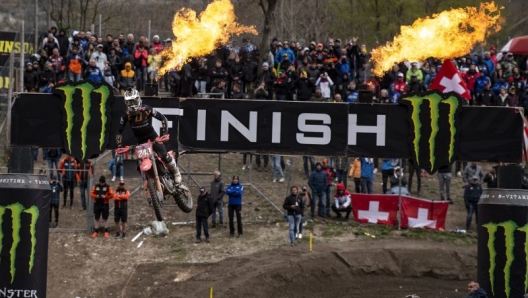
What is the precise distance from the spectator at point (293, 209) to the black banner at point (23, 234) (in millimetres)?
8236

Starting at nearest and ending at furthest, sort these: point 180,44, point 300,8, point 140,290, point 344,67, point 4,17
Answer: point 180,44, point 140,290, point 344,67, point 4,17, point 300,8

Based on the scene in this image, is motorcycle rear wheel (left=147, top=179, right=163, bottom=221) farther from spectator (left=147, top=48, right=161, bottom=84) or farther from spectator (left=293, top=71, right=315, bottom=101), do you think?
spectator (left=147, top=48, right=161, bottom=84)

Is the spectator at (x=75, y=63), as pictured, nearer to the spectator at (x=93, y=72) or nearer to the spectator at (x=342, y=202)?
the spectator at (x=93, y=72)

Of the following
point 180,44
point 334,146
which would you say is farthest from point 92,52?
point 334,146

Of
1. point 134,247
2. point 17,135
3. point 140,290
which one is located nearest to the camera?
point 17,135

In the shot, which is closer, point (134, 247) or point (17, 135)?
point (17, 135)

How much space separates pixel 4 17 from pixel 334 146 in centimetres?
2095

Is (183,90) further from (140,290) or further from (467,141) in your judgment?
(467,141)

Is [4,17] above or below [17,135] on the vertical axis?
above

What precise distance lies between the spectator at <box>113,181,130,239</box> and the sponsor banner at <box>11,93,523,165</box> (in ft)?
20.3

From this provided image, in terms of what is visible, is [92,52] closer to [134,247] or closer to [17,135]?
[134,247]

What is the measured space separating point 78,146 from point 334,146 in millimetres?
5479

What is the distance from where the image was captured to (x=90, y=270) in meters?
26.4

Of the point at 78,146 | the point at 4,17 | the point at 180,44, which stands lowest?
the point at 78,146
